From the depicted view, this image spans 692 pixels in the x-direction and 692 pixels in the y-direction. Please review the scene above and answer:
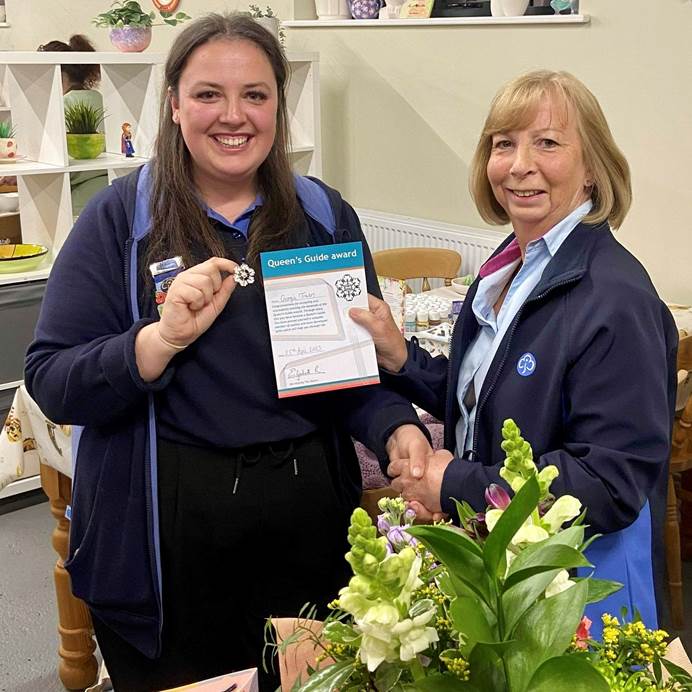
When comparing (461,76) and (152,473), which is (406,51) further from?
(152,473)

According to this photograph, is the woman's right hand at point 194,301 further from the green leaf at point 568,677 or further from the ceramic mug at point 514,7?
the ceramic mug at point 514,7

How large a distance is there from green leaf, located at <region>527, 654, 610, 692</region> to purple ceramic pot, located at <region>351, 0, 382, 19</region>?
429 cm

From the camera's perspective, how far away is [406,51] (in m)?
4.47

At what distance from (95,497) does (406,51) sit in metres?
3.37

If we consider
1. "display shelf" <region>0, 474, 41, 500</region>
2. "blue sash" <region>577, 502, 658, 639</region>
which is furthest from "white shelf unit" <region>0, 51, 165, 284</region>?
"blue sash" <region>577, 502, 658, 639</region>

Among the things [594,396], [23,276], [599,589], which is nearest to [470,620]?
[599,589]

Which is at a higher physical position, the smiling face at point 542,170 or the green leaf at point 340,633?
the smiling face at point 542,170

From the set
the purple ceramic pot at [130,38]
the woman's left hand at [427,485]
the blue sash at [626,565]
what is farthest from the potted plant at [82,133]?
the blue sash at [626,565]

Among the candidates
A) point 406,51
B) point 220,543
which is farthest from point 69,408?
point 406,51

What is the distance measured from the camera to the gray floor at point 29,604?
277cm

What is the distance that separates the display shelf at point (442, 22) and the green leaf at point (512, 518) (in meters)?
3.29

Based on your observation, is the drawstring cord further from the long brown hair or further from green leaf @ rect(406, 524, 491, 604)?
green leaf @ rect(406, 524, 491, 604)

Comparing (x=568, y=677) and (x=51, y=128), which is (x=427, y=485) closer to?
(x=568, y=677)

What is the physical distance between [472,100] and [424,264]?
2.59ft
